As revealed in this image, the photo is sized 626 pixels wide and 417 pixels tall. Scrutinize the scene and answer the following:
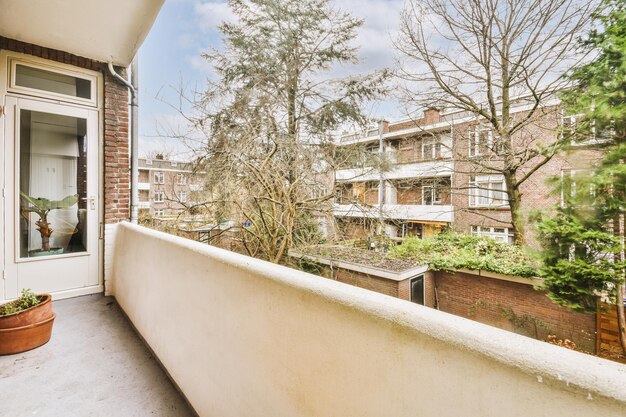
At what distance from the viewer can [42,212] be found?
136 inches

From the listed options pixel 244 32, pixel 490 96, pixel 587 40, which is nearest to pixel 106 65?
pixel 244 32

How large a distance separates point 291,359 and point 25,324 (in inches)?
108

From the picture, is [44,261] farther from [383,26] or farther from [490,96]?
[490,96]

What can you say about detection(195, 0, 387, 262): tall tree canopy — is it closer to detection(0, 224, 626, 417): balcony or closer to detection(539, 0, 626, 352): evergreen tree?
detection(0, 224, 626, 417): balcony

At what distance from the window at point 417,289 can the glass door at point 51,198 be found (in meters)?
7.71

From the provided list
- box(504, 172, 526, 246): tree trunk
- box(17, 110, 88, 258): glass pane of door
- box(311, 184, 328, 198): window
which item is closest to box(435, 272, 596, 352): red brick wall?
box(504, 172, 526, 246): tree trunk

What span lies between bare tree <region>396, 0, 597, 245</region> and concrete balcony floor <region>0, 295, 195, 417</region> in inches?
322

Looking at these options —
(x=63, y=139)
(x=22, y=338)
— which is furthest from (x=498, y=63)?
(x=22, y=338)

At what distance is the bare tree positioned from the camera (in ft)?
22.7

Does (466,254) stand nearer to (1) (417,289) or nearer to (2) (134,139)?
(1) (417,289)

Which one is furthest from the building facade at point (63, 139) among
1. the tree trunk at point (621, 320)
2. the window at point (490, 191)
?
the window at point (490, 191)

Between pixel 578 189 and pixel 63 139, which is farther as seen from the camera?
pixel 578 189

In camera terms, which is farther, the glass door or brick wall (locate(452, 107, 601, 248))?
brick wall (locate(452, 107, 601, 248))

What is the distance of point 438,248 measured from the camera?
33.4ft
